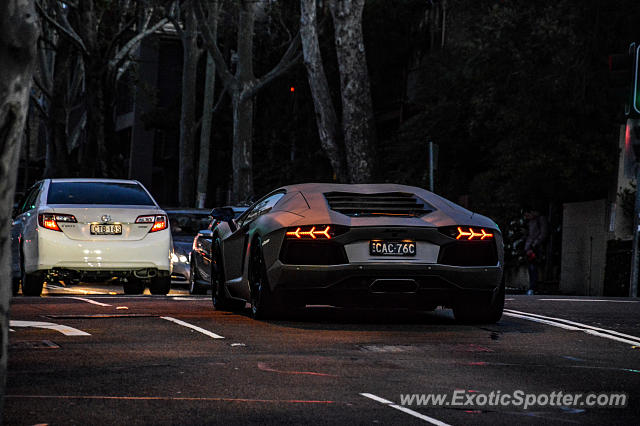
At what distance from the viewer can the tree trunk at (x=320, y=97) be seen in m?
30.6

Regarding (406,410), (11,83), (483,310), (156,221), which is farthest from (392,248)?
(11,83)

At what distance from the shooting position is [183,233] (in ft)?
74.4

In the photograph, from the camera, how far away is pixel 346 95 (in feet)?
97.5

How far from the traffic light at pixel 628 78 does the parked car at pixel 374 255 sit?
7.02m

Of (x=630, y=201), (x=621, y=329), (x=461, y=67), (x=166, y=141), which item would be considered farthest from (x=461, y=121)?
(x=166, y=141)

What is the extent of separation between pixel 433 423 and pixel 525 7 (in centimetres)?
2042

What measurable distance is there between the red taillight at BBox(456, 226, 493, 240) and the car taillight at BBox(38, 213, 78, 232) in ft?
21.7

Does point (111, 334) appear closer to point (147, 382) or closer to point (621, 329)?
point (147, 382)

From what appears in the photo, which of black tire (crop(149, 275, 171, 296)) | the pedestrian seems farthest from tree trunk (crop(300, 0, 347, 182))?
black tire (crop(149, 275, 171, 296))

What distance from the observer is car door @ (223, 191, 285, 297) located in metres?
12.3

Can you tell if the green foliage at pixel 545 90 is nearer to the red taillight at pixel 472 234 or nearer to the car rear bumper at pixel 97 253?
the car rear bumper at pixel 97 253

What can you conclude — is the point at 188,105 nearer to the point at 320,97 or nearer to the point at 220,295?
the point at 320,97

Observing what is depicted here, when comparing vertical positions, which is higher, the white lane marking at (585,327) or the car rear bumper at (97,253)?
the car rear bumper at (97,253)

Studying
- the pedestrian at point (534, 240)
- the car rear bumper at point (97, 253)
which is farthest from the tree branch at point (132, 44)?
the car rear bumper at point (97, 253)
